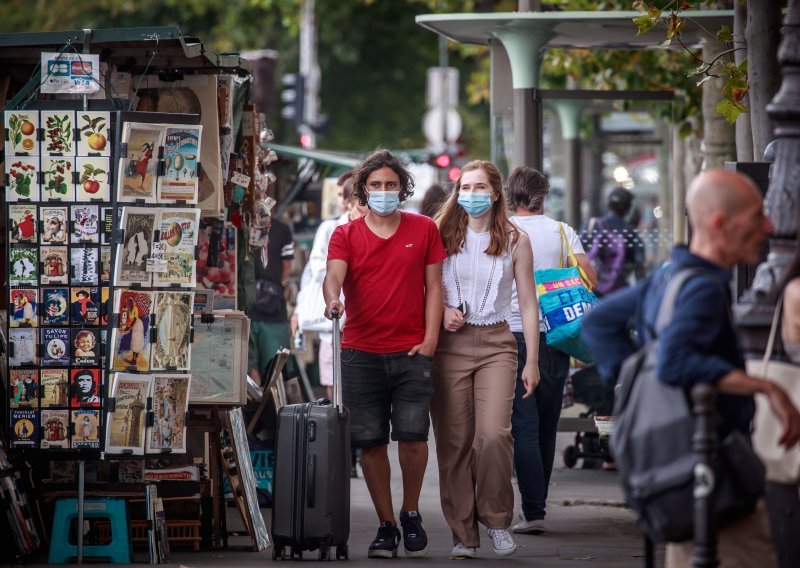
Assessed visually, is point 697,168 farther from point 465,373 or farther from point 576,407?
point 465,373

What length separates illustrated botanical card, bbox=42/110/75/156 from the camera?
767cm

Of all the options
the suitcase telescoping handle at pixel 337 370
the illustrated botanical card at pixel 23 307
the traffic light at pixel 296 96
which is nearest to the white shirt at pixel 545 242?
the suitcase telescoping handle at pixel 337 370

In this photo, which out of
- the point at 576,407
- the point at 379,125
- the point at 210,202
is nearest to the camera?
the point at 210,202

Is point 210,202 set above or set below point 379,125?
below

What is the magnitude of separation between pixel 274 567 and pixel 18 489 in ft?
4.39

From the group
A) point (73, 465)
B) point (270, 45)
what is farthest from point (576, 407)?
point (270, 45)

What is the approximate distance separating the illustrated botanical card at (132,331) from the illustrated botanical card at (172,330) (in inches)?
1.7

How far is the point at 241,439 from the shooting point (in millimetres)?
8578

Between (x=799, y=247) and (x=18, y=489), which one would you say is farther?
(x=18, y=489)

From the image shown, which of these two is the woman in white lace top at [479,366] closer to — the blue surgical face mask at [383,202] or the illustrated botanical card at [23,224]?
the blue surgical face mask at [383,202]

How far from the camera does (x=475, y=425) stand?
801 cm

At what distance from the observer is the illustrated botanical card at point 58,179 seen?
303 inches

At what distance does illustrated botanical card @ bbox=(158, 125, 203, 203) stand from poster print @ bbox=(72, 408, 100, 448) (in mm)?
1112

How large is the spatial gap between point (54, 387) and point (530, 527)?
285 cm
